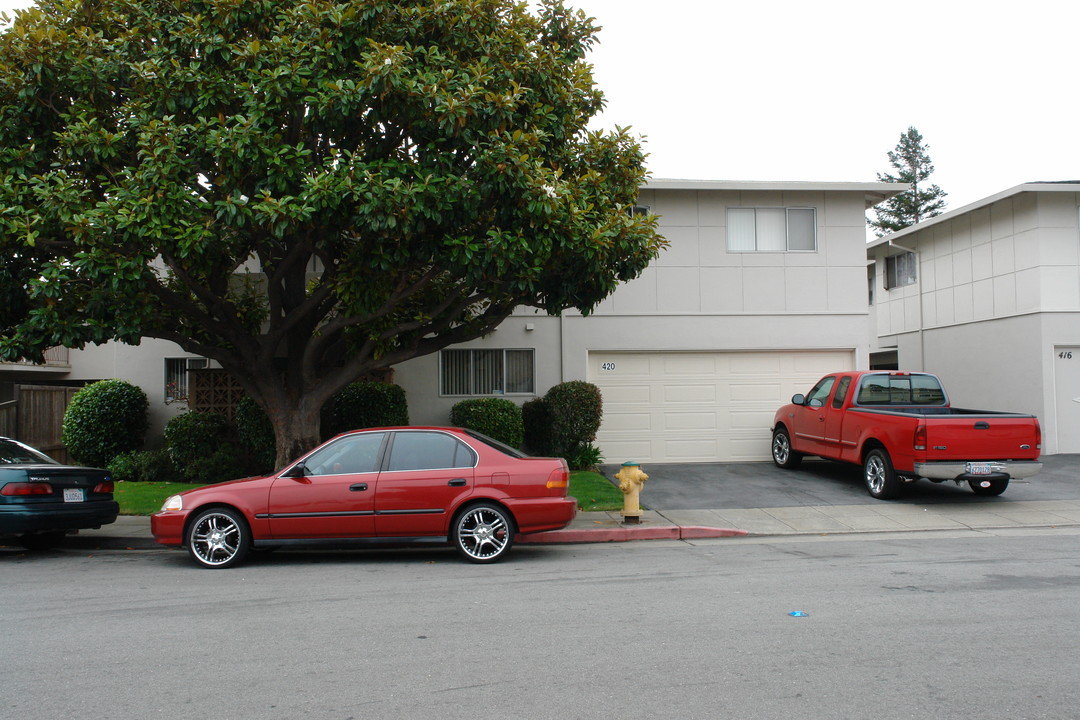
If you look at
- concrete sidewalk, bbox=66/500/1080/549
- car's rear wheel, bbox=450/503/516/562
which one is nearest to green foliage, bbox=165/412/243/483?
concrete sidewalk, bbox=66/500/1080/549

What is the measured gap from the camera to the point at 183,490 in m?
13.4

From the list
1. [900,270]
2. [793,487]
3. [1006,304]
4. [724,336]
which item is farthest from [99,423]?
[900,270]

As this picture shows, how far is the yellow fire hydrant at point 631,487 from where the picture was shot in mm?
10688

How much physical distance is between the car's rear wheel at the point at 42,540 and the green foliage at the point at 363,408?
5.26 meters

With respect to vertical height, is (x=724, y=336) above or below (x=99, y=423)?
above

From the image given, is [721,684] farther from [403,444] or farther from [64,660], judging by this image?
[403,444]

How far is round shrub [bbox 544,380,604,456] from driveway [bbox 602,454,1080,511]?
2.86ft

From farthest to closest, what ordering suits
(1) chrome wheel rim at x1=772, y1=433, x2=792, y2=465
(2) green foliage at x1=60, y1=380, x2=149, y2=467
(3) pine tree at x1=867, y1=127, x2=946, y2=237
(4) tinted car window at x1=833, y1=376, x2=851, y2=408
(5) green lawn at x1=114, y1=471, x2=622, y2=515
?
(3) pine tree at x1=867, y1=127, x2=946, y2=237 < (1) chrome wheel rim at x1=772, y1=433, x2=792, y2=465 < (2) green foliage at x1=60, y1=380, x2=149, y2=467 < (4) tinted car window at x1=833, y1=376, x2=851, y2=408 < (5) green lawn at x1=114, y1=471, x2=622, y2=515

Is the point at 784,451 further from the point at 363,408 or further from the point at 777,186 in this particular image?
the point at 363,408

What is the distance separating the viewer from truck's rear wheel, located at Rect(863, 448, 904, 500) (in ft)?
40.5

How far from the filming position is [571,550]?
31.9 feet

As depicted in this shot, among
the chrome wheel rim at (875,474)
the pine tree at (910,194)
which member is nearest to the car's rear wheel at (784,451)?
the chrome wheel rim at (875,474)

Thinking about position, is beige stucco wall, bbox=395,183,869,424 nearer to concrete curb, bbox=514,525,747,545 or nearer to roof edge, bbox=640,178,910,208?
roof edge, bbox=640,178,910,208

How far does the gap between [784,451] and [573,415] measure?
4.06 metres
